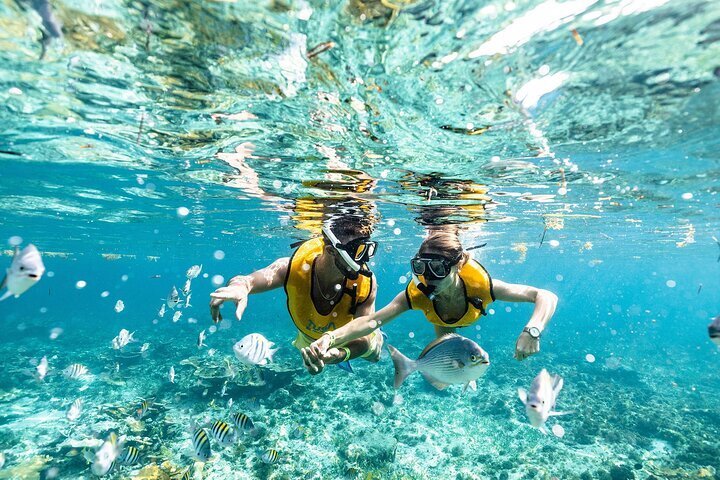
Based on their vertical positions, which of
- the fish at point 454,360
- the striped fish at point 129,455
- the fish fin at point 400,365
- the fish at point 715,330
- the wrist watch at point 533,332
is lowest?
the striped fish at point 129,455

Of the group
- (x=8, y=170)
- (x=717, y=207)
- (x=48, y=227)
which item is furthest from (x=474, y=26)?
(x=48, y=227)

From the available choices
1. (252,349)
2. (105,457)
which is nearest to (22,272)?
(252,349)

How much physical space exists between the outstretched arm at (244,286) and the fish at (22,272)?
170 cm

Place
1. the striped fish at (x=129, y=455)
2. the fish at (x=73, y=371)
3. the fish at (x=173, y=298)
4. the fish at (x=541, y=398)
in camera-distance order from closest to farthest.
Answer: the fish at (x=541, y=398) < the striped fish at (x=129, y=455) < the fish at (x=73, y=371) < the fish at (x=173, y=298)

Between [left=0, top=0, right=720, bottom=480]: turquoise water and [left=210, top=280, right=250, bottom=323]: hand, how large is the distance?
11.0ft

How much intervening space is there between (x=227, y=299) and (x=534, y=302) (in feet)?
15.3

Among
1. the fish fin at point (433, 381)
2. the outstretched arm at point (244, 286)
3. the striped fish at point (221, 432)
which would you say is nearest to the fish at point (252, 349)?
the outstretched arm at point (244, 286)

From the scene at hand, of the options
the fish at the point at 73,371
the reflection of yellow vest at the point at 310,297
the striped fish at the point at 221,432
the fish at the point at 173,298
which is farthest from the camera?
the fish at the point at 173,298

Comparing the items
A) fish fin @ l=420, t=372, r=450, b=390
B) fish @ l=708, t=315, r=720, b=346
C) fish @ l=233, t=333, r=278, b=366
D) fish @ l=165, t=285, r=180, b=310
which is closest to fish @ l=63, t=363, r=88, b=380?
fish @ l=165, t=285, r=180, b=310

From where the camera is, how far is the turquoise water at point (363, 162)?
17.8ft

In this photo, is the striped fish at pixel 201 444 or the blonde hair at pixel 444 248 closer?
→ the blonde hair at pixel 444 248

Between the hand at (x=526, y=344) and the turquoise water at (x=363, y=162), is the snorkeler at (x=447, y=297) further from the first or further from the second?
the turquoise water at (x=363, y=162)

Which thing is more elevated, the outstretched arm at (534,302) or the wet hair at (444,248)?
the wet hair at (444,248)

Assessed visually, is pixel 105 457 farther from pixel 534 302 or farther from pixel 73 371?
pixel 534 302
